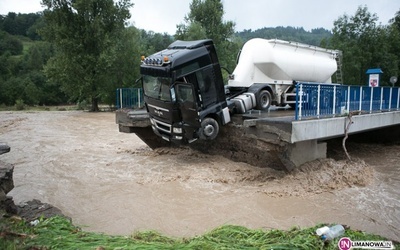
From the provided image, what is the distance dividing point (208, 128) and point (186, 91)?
4.03ft

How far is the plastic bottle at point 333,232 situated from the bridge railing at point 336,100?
323cm

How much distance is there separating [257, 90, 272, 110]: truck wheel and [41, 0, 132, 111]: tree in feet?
65.0

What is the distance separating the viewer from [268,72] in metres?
10.9

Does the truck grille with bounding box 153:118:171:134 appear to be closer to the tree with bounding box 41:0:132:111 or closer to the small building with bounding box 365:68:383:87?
the small building with bounding box 365:68:383:87

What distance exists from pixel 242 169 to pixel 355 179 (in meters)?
→ 3.08

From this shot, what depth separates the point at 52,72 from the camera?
2780 cm

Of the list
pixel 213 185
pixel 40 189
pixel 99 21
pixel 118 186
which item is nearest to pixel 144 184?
pixel 118 186

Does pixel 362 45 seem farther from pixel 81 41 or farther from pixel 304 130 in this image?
pixel 81 41

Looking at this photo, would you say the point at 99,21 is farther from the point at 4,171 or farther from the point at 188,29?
the point at 4,171

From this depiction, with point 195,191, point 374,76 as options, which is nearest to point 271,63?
point 195,191

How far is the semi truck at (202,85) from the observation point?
820 cm

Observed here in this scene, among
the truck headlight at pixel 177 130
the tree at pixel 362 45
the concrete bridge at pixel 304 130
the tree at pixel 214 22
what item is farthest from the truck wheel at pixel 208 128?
the tree at pixel 214 22

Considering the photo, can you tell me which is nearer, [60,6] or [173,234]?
[173,234]

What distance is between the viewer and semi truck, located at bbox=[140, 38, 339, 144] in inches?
323
